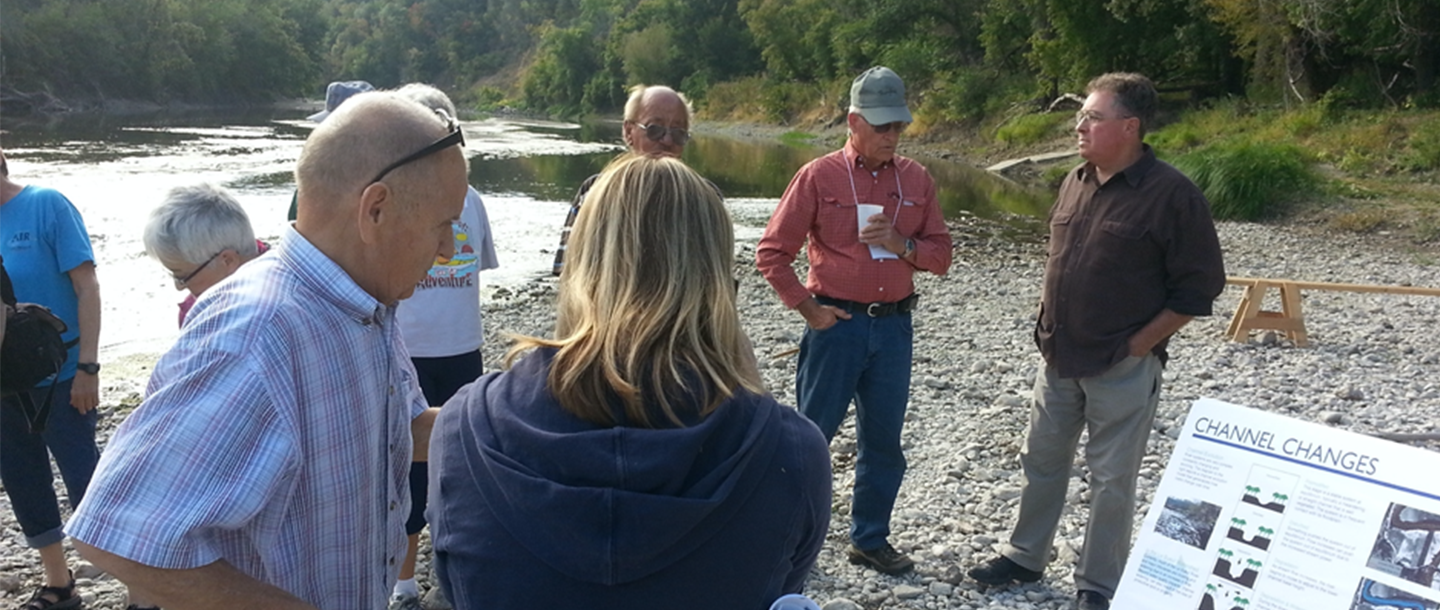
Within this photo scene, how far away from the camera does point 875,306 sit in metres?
3.82

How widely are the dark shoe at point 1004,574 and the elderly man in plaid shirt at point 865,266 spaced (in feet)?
1.57

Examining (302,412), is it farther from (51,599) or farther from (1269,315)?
(1269,315)

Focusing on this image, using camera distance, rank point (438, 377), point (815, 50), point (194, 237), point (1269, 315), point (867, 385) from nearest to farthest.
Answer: point (194, 237), point (438, 377), point (867, 385), point (1269, 315), point (815, 50)

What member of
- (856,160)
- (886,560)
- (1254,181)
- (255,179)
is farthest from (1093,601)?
(255,179)

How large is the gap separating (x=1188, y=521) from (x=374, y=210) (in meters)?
1.94

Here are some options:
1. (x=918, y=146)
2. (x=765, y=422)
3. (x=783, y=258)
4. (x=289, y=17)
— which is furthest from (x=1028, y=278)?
(x=289, y=17)

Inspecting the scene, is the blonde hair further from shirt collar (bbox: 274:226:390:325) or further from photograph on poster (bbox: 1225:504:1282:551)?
photograph on poster (bbox: 1225:504:1282:551)

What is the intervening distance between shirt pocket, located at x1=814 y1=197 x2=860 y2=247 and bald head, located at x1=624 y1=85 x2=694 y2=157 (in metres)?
0.63

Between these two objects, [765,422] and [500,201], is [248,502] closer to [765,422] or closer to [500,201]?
[765,422]

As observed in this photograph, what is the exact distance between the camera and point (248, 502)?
4.60 feet

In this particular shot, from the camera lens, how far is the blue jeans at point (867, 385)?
3834 millimetres

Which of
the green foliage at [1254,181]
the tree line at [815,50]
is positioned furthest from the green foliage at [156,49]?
the green foliage at [1254,181]

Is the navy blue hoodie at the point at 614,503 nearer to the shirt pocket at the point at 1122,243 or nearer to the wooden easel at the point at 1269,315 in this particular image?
the shirt pocket at the point at 1122,243

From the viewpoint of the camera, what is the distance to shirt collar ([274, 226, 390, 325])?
1540 mm
